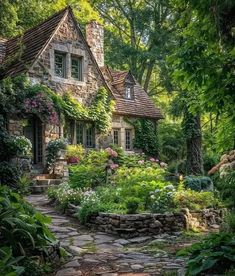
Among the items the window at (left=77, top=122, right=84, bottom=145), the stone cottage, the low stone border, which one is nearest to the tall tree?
the stone cottage

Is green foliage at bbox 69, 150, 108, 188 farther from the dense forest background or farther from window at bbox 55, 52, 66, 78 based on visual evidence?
window at bbox 55, 52, 66, 78

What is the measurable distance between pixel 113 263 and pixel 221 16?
3911mm

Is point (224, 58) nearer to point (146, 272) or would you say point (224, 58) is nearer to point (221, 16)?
point (221, 16)

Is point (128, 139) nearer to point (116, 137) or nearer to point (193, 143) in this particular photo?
point (116, 137)

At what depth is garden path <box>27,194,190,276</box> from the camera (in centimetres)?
545

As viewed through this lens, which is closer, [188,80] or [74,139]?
[188,80]

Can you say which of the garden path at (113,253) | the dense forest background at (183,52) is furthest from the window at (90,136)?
the garden path at (113,253)

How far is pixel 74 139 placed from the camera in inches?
703

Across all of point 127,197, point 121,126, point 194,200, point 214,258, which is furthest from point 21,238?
point 121,126

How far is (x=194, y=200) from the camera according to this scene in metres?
9.74

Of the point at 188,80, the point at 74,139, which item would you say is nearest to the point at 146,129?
the point at 74,139

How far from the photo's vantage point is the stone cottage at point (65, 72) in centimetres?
1636

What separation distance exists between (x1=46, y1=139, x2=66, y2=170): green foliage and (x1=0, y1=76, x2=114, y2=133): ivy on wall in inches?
38.0

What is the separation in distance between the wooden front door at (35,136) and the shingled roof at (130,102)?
187 inches
